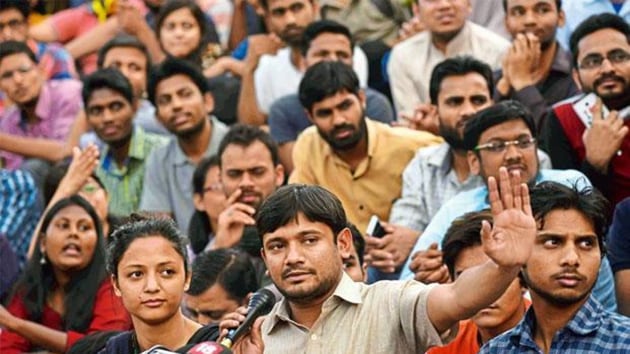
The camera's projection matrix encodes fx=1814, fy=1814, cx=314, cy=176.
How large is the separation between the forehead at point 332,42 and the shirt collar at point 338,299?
184 inches

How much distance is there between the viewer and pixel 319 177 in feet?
30.2

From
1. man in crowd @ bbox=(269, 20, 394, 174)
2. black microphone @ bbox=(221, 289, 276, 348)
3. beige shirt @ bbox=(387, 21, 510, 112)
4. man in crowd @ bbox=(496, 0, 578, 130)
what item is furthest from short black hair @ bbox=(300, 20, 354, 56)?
black microphone @ bbox=(221, 289, 276, 348)

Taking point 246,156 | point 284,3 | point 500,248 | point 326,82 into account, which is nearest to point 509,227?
point 500,248

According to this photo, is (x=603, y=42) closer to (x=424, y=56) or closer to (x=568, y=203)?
(x=424, y=56)

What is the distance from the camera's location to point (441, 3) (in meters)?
10.2

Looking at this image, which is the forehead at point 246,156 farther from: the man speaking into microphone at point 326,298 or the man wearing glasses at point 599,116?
the man speaking into microphone at point 326,298

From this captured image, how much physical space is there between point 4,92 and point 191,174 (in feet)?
7.27

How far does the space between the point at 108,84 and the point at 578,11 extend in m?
2.74

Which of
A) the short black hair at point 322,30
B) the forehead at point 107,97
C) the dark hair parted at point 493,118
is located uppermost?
the short black hair at point 322,30

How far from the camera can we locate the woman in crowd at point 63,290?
8.30 metres

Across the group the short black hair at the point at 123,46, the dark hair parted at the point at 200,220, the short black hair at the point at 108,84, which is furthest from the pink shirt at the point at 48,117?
the dark hair parted at the point at 200,220

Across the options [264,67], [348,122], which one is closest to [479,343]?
[348,122]

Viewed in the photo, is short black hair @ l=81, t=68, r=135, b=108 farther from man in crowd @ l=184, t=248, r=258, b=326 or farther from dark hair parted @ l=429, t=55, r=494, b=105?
man in crowd @ l=184, t=248, r=258, b=326

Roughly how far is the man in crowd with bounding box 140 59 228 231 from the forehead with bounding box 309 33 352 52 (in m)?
0.72
